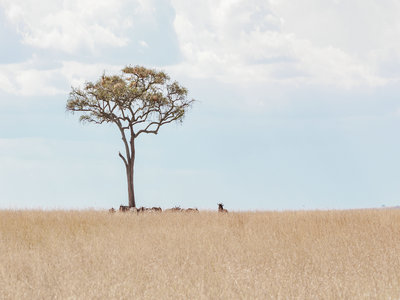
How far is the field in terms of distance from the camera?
28.4 ft

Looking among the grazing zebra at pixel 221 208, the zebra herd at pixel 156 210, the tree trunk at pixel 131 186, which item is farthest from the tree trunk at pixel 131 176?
the grazing zebra at pixel 221 208

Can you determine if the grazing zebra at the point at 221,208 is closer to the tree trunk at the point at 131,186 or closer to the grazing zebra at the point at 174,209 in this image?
the grazing zebra at the point at 174,209

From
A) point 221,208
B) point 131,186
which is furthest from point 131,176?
point 221,208

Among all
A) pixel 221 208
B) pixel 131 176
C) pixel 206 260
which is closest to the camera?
pixel 206 260

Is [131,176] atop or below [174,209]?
atop

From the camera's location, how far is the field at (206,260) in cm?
866

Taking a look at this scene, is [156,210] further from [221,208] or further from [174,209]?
[221,208]

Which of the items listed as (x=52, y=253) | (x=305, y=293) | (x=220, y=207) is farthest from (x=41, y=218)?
(x=305, y=293)

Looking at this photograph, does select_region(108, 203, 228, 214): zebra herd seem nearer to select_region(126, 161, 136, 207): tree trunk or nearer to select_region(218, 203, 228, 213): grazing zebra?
select_region(218, 203, 228, 213): grazing zebra

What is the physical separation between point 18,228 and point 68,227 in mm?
1798

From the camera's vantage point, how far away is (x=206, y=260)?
465 inches

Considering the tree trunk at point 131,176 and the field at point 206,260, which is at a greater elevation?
the tree trunk at point 131,176

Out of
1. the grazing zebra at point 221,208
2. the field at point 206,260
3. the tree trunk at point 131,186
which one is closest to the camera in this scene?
the field at point 206,260

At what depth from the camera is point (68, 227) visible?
60.3 ft
